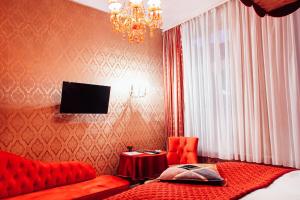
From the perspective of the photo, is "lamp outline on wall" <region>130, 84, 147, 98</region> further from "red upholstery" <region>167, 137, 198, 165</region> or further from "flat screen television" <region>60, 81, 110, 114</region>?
"red upholstery" <region>167, 137, 198, 165</region>

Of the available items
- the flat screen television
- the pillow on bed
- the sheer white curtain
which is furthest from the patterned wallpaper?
the pillow on bed

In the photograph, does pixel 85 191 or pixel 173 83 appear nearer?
pixel 85 191

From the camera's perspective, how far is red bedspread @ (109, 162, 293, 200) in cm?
158

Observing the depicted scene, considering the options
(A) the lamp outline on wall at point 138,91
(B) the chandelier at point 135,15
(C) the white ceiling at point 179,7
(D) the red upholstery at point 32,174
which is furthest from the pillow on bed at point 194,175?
(C) the white ceiling at point 179,7

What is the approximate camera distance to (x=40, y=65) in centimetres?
348

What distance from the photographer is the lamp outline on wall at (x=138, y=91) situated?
4.50 m

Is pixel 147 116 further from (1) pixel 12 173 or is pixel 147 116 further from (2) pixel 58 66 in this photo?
(1) pixel 12 173

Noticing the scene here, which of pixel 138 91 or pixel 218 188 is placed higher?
pixel 138 91

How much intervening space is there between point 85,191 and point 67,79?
1.62m

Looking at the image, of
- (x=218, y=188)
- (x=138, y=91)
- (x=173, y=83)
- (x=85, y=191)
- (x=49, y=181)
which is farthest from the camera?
(x=173, y=83)

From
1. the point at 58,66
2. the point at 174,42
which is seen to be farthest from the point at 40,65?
the point at 174,42

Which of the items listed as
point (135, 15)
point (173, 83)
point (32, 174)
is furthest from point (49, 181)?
point (173, 83)

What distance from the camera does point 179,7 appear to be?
14.1 ft

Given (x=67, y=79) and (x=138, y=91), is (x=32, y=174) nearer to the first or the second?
(x=67, y=79)
